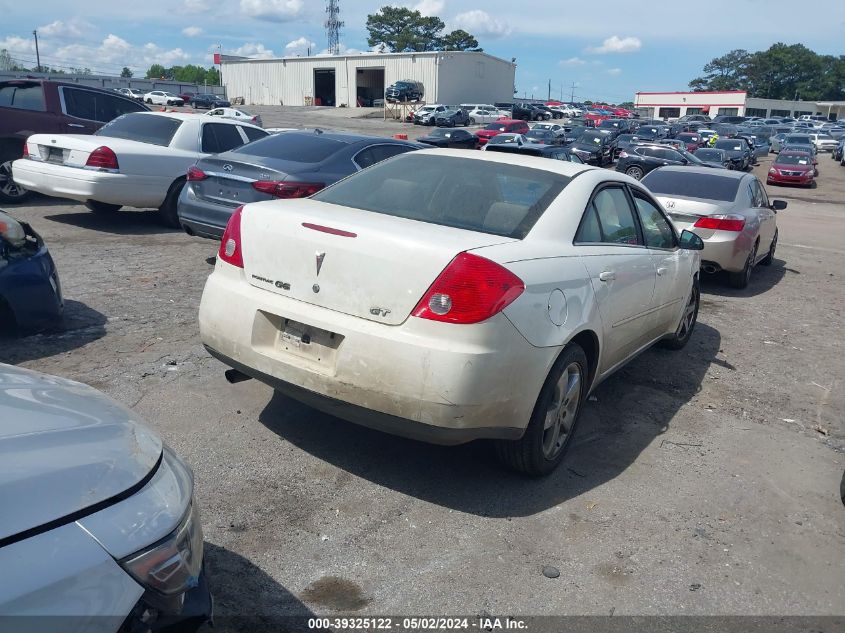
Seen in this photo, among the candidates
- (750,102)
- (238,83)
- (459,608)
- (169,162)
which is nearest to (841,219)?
(169,162)

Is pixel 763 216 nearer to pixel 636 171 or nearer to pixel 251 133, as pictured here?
pixel 251 133

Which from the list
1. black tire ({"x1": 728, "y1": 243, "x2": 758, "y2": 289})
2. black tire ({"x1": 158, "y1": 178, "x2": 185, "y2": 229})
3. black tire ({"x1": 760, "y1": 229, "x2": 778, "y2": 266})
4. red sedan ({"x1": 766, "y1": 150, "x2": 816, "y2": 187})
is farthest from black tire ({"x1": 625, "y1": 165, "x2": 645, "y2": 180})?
black tire ({"x1": 158, "y1": 178, "x2": 185, "y2": 229})

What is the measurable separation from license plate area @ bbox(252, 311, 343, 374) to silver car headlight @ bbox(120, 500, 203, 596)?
1.50 m

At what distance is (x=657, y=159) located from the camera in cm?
2455

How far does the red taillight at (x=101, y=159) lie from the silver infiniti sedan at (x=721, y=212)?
6.80m

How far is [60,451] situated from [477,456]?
8.89 ft

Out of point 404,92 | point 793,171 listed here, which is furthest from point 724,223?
point 404,92

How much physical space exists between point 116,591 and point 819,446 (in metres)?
4.50

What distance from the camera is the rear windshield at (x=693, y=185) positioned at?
31.6 ft

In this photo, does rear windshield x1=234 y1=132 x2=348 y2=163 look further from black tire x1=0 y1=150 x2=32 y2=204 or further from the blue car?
black tire x1=0 y1=150 x2=32 y2=204

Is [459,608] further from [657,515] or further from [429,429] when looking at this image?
[657,515]

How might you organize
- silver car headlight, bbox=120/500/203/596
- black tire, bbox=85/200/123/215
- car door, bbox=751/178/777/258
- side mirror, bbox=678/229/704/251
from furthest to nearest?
black tire, bbox=85/200/123/215 < car door, bbox=751/178/777/258 < side mirror, bbox=678/229/704/251 < silver car headlight, bbox=120/500/203/596

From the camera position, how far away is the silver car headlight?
1745 millimetres

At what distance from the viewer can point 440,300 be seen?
11.1 ft
